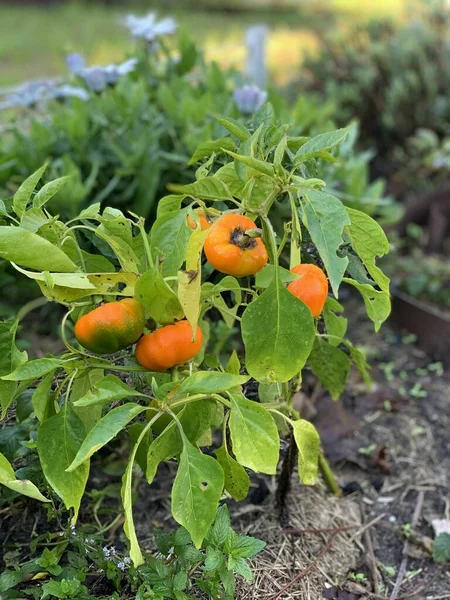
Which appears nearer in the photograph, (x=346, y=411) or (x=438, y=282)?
(x=346, y=411)

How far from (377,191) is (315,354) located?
1185 mm

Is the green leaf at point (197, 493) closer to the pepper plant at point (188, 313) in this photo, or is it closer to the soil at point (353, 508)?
the pepper plant at point (188, 313)

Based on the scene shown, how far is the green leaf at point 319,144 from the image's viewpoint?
1093 mm

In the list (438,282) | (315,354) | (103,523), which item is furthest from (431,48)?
(103,523)

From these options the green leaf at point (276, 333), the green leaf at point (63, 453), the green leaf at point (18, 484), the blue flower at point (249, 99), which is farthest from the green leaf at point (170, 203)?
the blue flower at point (249, 99)

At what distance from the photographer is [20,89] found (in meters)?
2.76

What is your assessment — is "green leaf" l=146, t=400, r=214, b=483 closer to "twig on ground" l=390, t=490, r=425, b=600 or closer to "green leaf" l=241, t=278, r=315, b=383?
"green leaf" l=241, t=278, r=315, b=383

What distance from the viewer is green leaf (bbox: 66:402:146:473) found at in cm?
101

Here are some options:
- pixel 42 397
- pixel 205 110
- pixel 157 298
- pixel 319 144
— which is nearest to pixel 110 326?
pixel 157 298

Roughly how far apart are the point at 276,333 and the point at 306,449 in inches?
11.3

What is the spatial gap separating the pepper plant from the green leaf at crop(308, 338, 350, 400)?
0.71 ft

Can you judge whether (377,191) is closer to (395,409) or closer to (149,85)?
(395,409)

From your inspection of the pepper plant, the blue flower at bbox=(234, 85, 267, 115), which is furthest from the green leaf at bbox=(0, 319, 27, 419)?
the blue flower at bbox=(234, 85, 267, 115)

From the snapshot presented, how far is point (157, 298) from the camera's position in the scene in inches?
43.0
